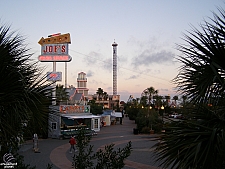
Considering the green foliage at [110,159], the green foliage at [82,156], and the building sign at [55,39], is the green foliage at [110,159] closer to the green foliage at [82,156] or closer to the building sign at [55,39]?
the green foliage at [82,156]

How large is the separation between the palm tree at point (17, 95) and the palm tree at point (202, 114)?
7.27ft

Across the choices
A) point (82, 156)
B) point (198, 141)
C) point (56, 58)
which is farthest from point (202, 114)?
point (56, 58)

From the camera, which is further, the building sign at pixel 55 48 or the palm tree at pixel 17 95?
the building sign at pixel 55 48

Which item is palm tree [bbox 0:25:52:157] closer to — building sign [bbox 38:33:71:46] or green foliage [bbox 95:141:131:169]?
green foliage [bbox 95:141:131:169]

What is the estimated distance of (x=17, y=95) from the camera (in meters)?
4.21

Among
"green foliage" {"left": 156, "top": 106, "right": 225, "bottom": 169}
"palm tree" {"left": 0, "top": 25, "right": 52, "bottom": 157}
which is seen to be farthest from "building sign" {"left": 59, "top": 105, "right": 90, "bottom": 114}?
"green foliage" {"left": 156, "top": 106, "right": 225, "bottom": 169}

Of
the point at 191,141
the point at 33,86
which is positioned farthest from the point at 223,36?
the point at 33,86

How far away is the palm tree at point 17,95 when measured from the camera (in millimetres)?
4094

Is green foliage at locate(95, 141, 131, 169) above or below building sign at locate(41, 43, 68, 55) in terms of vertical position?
below

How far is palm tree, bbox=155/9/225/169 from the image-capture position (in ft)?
12.4

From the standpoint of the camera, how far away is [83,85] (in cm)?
9081

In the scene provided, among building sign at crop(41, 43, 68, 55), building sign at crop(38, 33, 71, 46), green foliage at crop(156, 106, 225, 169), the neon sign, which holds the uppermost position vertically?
building sign at crop(38, 33, 71, 46)

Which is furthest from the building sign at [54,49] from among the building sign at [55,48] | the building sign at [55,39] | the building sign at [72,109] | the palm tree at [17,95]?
the palm tree at [17,95]

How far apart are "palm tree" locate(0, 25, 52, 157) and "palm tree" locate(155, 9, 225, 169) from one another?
222 cm
